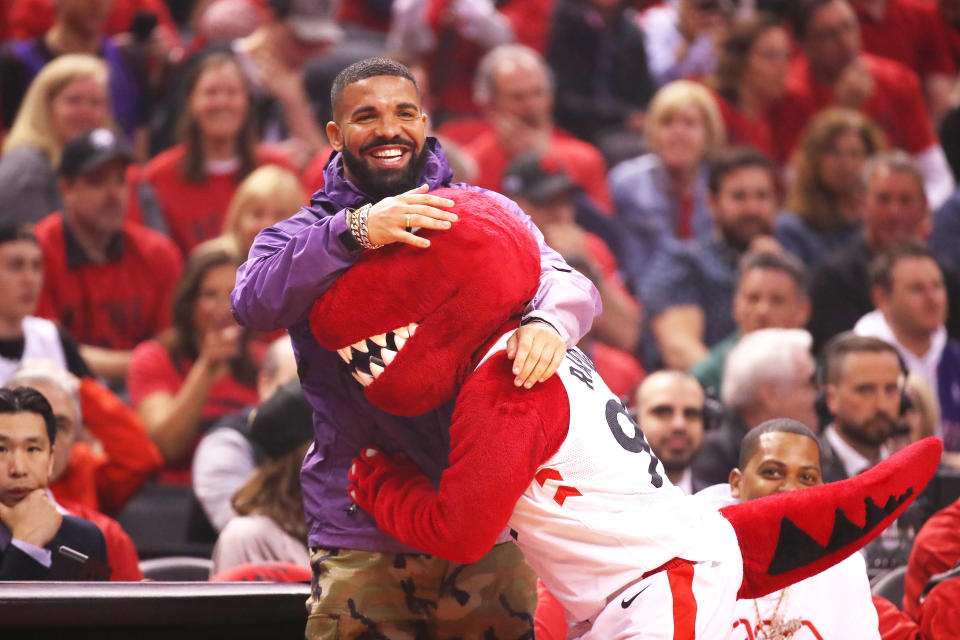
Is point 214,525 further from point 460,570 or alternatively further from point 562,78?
point 562,78

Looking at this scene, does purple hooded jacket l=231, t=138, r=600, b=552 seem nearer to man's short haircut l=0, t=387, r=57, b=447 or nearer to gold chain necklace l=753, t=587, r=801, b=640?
gold chain necklace l=753, t=587, r=801, b=640

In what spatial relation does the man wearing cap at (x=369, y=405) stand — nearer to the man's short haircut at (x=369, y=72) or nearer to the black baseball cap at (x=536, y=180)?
the man's short haircut at (x=369, y=72)

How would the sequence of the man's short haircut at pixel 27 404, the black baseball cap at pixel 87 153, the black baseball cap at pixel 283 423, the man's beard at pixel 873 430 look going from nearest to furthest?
the man's short haircut at pixel 27 404 < the black baseball cap at pixel 283 423 < the man's beard at pixel 873 430 < the black baseball cap at pixel 87 153

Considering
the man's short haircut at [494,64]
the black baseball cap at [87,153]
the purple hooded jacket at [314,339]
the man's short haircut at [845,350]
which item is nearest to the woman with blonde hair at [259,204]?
the black baseball cap at [87,153]

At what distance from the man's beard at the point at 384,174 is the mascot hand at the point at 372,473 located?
1.65 ft

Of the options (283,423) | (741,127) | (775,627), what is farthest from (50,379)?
(741,127)

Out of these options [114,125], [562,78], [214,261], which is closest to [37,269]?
[214,261]

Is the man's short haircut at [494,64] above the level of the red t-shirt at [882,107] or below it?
above

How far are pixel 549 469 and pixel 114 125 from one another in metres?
4.15

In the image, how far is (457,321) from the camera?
2451 mm

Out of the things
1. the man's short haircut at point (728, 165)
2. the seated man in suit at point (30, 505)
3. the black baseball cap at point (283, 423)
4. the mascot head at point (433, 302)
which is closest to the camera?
the mascot head at point (433, 302)

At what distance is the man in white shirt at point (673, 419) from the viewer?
4.39 meters

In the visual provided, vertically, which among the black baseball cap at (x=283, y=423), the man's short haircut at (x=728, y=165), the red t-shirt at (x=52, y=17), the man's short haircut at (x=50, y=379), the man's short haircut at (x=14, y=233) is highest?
the red t-shirt at (x=52, y=17)

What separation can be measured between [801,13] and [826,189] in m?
1.54
